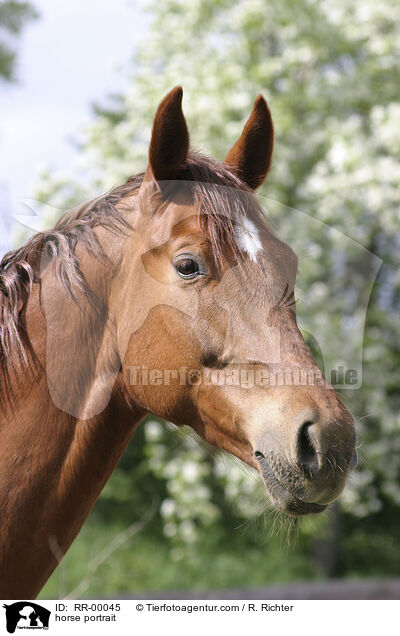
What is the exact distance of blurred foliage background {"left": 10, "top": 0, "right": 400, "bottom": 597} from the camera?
7.61 m

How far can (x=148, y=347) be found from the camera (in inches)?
84.8

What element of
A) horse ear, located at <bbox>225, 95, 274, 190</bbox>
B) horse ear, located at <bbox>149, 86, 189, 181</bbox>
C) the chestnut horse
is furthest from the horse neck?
horse ear, located at <bbox>225, 95, 274, 190</bbox>

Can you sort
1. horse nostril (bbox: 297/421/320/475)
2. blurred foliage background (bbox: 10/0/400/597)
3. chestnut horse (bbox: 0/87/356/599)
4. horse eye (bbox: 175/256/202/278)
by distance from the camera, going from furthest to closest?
1. blurred foliage background (bbox: 10/0/400/597)
2. horse eye (bbox: 175/256/202/278)
3. chestnut horse (bbox: 0/87/356/599)
4. horse nostril (bbox: 297/421/320/475)

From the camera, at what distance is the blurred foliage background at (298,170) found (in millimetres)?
7605

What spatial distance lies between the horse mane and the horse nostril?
0.64m

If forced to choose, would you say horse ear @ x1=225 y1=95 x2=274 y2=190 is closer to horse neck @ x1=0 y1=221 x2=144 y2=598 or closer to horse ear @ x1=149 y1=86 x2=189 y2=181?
horse ear @ x1=149 y1=86 x2=189 y2=181

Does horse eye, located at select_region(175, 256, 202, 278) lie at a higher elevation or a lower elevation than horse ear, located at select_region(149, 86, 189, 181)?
lower

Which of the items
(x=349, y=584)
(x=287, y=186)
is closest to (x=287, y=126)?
(x=287, y=186)

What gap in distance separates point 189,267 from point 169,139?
19.4 inches

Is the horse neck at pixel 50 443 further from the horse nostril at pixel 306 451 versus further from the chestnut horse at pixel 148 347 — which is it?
the horse nostril at pixel 306 451

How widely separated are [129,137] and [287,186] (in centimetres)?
240

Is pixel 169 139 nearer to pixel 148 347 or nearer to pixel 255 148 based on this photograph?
pixel 255 148

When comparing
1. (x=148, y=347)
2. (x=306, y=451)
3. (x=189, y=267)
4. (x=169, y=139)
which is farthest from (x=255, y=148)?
(x=306, y=451)
